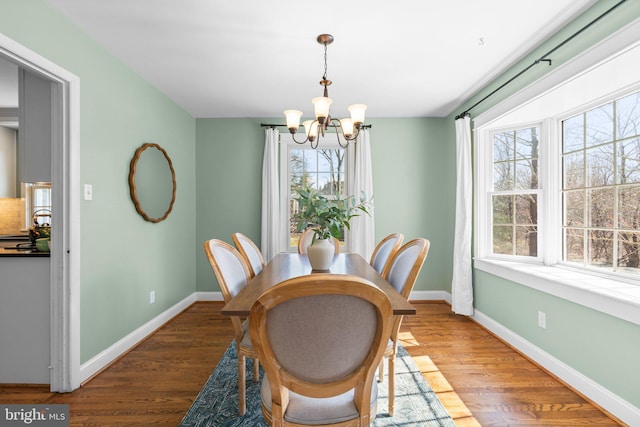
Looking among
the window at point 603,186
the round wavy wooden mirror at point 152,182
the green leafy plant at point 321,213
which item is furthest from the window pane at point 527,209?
the round wavy wooden mirror at point 152,182

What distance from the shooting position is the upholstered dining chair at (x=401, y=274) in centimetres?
183

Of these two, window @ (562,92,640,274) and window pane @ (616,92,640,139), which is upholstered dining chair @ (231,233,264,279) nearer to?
window @ (562,92,640,274)

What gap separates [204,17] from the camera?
2.17 meters

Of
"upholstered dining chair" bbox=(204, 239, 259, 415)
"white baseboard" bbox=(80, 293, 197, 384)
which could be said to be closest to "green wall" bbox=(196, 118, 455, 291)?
"white baseboard" bbox=(80, 293, 197, 384)

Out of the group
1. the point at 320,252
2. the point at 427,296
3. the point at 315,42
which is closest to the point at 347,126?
the point at 315,42

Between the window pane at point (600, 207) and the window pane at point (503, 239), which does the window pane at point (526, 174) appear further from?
the window pane at point (600, 207)

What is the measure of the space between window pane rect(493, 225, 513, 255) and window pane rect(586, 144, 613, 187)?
0.90m

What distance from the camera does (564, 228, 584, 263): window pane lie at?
2660mm

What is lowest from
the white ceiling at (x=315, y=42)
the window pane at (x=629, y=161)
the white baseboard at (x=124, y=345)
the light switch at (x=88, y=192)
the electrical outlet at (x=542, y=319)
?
the white baseboard at (x=124, y=345)

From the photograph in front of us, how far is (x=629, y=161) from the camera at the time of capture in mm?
2230

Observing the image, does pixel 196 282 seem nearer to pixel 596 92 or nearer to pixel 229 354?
pixel 229 354

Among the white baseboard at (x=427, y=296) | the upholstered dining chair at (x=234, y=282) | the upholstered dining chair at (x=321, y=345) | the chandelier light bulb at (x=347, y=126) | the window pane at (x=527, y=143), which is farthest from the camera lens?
the white baseboard at (x=427, y=296)

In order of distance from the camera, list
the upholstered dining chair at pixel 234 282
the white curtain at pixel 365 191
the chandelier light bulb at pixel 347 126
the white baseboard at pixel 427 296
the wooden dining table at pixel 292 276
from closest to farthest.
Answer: the wooden dining table at pixel 292 276 → the upholstered dining chair at pixel 234 282 → the chandelier light bulb at pixel 347 126 → the white curtain at pixel 365 191 → the white baseboard at pixel 427 296

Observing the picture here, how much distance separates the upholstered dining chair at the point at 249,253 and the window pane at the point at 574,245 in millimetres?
2635
